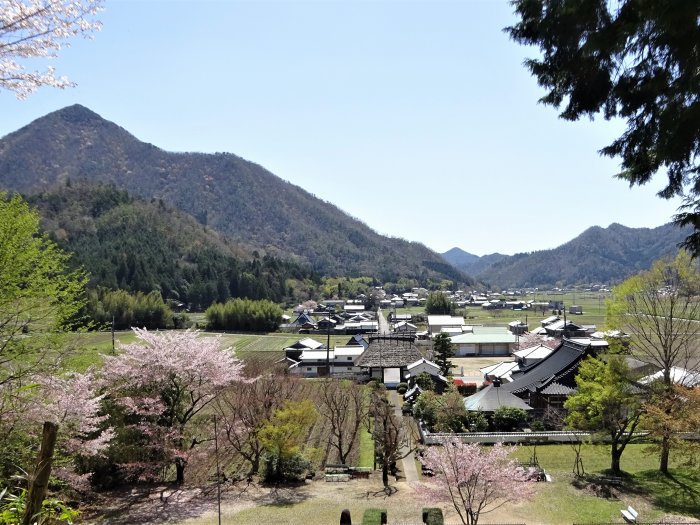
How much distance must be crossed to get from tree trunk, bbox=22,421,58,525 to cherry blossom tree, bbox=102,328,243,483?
47.9ft

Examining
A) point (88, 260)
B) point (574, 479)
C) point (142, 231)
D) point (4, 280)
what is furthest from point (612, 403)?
point (142, 231)

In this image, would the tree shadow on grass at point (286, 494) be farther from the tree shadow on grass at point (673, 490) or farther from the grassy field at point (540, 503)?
the tree shadow on grass at point (673, 490)

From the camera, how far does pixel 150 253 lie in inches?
4144

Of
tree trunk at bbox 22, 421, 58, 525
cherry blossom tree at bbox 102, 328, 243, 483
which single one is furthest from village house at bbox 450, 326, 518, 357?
tree trunk at bbox 22, 421, 58, 525

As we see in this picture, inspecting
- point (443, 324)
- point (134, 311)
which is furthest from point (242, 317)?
point (443, 324)

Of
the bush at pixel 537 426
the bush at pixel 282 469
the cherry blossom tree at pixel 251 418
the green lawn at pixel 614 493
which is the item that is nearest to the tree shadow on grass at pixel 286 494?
the bush at pixel 282 469

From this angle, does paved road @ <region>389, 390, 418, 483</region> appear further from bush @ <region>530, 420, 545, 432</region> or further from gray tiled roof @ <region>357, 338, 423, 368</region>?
gray tiled roof @ <region>357, 338, 423, 368</region>

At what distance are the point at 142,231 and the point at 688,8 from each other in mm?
126418

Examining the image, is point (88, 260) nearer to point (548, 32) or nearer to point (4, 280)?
point (4, 280)

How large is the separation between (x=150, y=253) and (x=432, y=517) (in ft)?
342

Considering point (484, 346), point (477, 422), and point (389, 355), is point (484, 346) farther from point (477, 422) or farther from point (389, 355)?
point (477, 422)

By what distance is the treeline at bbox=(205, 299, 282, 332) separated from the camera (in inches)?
2840

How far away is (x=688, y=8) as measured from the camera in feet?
15.2

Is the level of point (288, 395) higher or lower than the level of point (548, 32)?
lower
